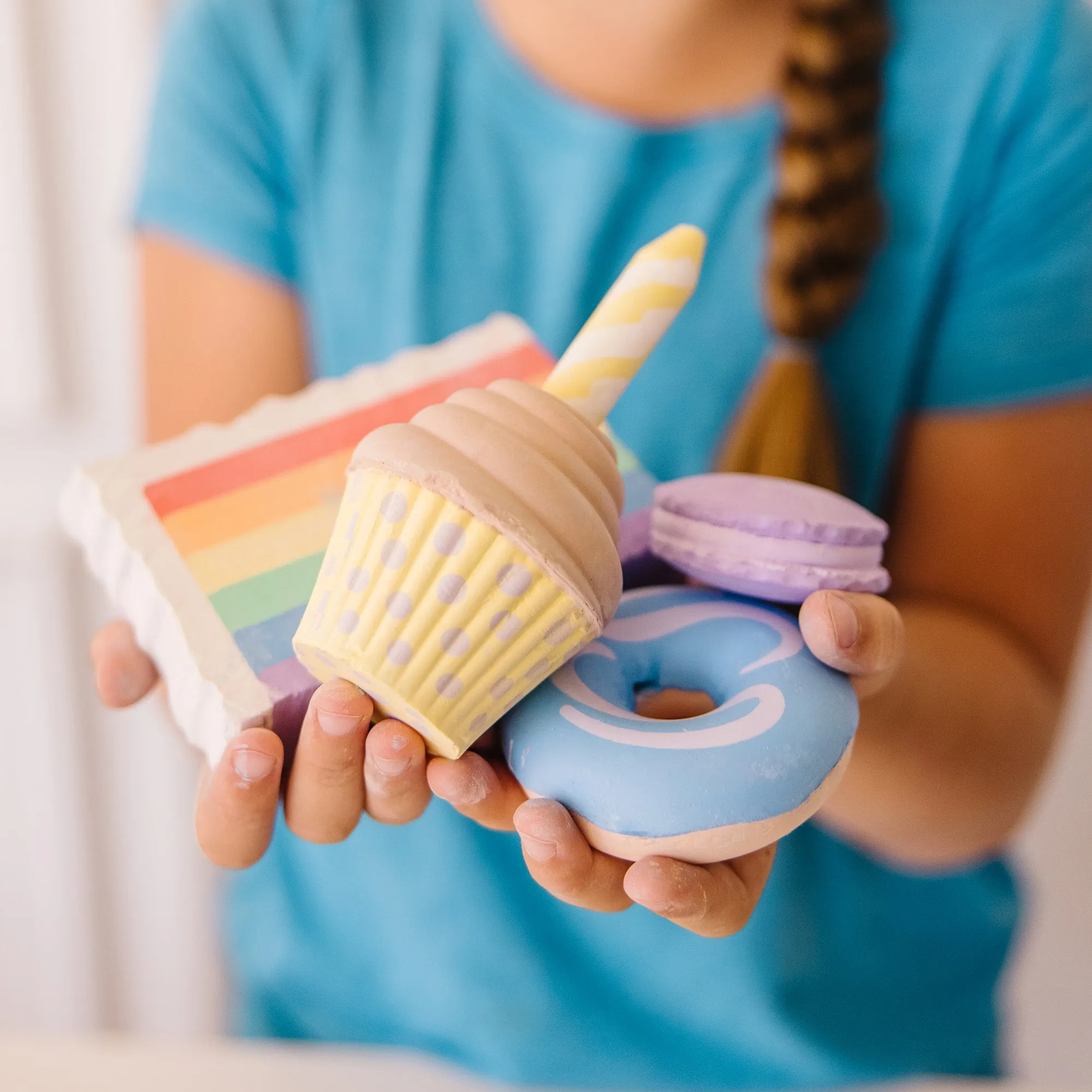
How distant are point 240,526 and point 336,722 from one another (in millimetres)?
143

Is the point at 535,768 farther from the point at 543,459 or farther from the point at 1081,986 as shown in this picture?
the point at 1081,986

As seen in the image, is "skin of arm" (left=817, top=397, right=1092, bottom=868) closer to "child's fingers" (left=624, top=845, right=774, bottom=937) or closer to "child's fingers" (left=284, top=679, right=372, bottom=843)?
"child's fingers" (left=624, top=845, right=774, bottom=937)

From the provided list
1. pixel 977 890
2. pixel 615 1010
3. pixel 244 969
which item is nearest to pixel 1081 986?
pixel 977 890

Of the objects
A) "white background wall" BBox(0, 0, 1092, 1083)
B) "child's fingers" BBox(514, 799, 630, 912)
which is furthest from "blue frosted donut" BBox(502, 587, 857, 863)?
"white background wall" BBox(0, 0, 1092, 1083)

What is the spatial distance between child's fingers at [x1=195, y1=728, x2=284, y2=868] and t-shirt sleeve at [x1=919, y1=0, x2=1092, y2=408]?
22.1 inches

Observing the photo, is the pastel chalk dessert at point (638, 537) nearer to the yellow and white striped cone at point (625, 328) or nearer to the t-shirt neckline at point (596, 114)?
the yellow and white striped cone at point (625, 328)

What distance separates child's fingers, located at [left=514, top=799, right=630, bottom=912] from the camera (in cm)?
38

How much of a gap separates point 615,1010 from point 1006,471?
52 centimetres

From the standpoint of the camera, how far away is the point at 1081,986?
1332mm

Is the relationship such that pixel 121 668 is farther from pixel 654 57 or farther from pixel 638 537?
pixel 654 57

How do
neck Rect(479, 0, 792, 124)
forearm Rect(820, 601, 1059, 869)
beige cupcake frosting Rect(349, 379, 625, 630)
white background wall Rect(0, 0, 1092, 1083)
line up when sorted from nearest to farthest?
beige cupcake frosting Rect(349, 379, 625, 630) → forearm Rect(820, 601, 1059, 869) → neck Rect(479, 0, 792, 124) → white background wall Rect(0, 0, 1092, 1083)

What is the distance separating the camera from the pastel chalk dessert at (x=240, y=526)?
1.43ft

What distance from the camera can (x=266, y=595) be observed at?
0.47 m

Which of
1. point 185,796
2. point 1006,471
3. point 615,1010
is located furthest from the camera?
point 185,796
